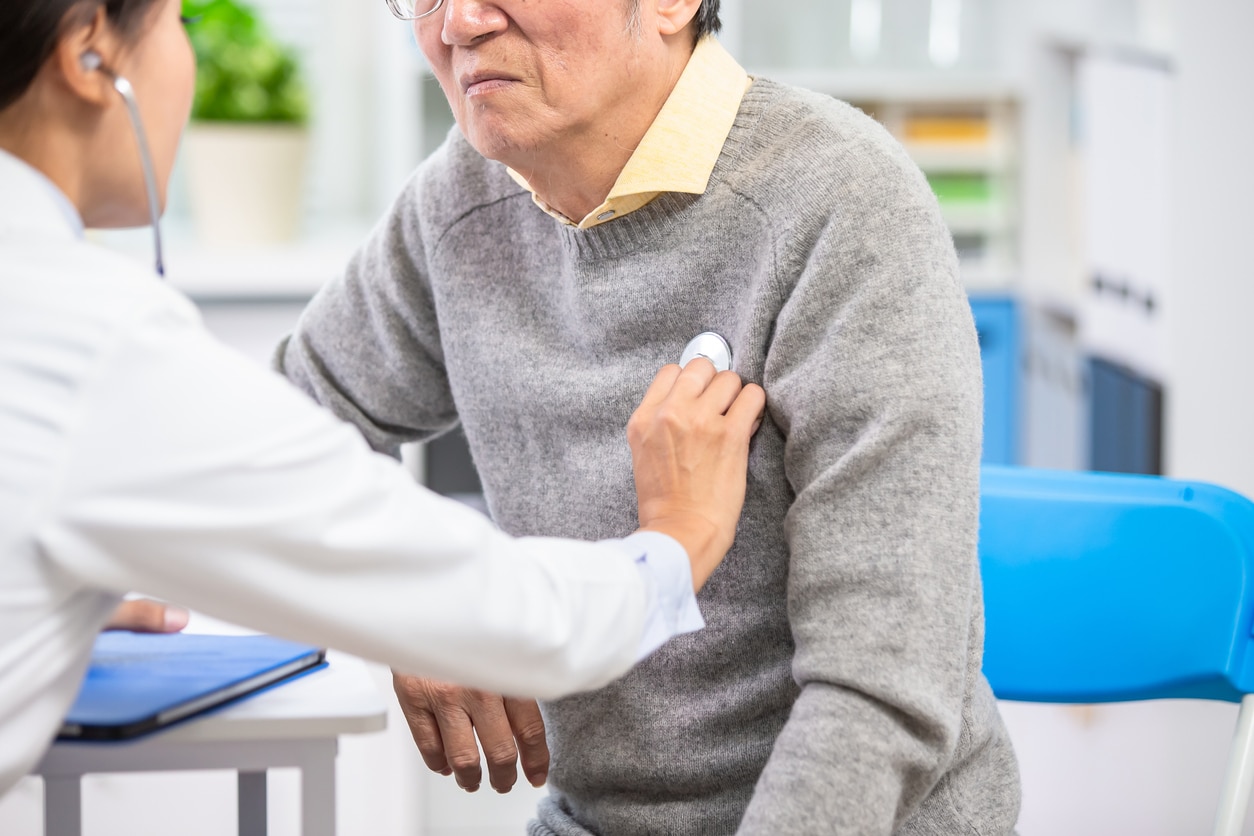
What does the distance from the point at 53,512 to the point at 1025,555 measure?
856 millimetres

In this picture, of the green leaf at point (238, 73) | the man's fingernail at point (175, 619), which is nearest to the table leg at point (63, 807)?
the man's fingernail at point (175, 619)

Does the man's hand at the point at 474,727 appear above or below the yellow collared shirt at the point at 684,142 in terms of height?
below

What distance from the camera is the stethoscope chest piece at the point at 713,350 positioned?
1019 millimetres

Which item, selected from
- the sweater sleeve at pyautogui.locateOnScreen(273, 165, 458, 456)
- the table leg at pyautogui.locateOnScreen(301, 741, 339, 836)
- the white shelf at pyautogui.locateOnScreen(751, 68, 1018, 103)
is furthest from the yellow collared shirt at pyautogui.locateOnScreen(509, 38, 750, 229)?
the white shelf at pyautogui.locateOnScreen(751, 68, 1018, 103)

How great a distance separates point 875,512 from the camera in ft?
2.94

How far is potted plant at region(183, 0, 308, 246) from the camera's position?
2885 millimetres

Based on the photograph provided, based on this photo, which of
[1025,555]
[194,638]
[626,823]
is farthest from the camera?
[1025,555]

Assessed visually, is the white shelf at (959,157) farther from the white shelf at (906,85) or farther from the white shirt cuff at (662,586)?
the white shirt cuff at (662,586)

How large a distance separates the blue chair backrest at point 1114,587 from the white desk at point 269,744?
0.62 meters

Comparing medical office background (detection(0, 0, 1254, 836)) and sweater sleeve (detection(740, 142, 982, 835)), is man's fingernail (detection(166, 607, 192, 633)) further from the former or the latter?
sweater sleeve (detection(740, 142, 982, 835))

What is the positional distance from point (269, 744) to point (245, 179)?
234 cm

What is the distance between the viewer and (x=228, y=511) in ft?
2.12

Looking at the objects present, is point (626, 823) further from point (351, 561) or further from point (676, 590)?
point (351, 561)

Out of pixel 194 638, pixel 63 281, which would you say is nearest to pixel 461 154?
pixel 194 638
